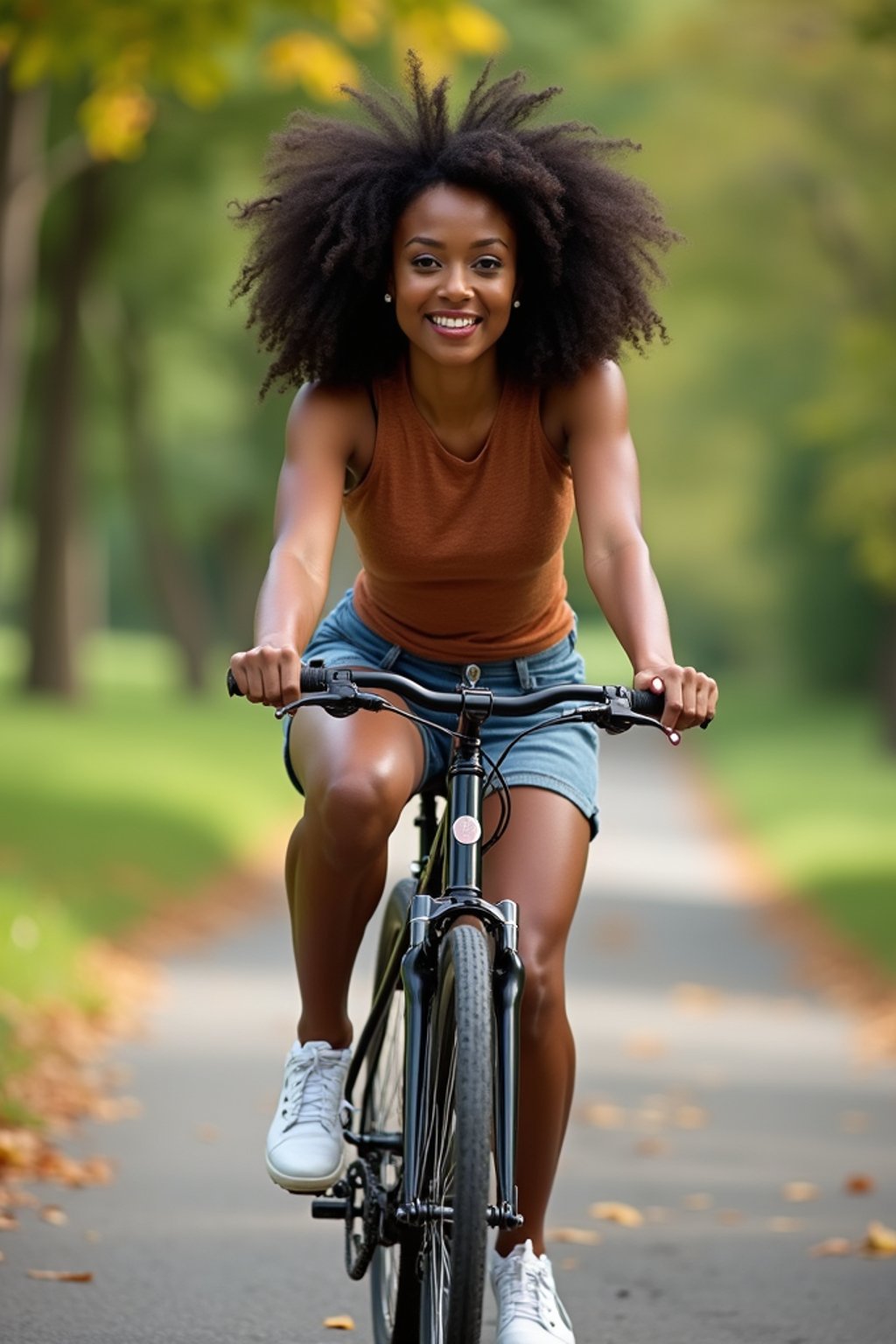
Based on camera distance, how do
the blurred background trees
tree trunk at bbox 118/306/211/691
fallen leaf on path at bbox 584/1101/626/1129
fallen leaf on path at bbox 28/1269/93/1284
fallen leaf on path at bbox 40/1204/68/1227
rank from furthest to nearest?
tree trunk at bbox 118/306/211/691 < the blurred background trees < fallen leaf on path at bbox 584/1101/626/1129 < fallen leaf on path at bbox 40/1204/68/1227 < fallen leaf on path at bbox 28/1269/93/1284

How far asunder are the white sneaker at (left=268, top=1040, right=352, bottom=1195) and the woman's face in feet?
4.37

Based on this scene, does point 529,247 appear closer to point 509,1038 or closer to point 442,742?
point 442,742

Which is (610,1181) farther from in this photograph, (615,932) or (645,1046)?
(615,932)

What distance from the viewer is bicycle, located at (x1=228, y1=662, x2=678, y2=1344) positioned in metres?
3.41

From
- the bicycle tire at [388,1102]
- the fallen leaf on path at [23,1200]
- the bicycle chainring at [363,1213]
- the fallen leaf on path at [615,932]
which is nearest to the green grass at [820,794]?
the fallen leaf on path at [615,932]

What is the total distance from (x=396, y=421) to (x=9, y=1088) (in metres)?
3.73

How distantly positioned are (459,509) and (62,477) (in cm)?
2279

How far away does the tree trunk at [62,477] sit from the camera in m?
25.2

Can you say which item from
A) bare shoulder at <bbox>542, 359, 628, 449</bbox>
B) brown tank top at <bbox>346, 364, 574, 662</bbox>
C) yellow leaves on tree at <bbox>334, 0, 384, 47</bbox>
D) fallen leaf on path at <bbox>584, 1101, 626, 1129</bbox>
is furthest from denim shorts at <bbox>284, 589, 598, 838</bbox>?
yellow leaves on tree at <bbox>334, 0, 384, 47</bbox>

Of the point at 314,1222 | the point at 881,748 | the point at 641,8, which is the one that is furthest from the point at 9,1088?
the point at 881,748

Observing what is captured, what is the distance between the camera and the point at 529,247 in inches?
164

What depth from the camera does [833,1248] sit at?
18.9 ft

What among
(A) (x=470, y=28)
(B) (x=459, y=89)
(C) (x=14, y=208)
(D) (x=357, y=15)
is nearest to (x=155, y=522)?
(B) (x=459, y=89)

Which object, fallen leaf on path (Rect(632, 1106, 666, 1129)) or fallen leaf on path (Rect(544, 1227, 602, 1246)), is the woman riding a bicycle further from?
fallen leaf on path (Rect(632, 1106, 666, 1129))
